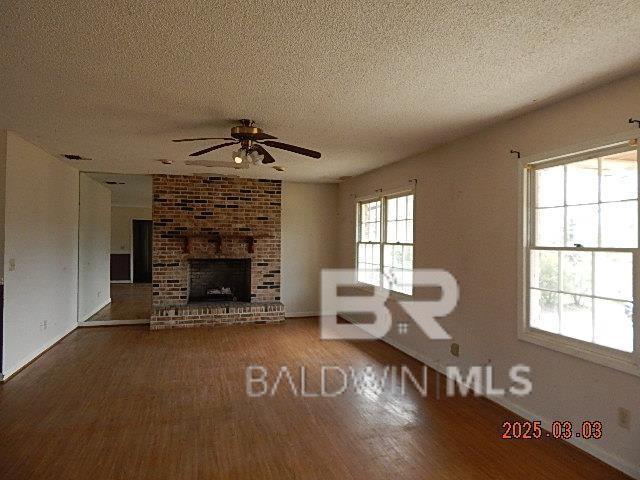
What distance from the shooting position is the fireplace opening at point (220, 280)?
22.5 ft

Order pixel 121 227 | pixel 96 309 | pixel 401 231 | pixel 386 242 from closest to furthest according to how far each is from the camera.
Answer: pixel 401 231
pixel 386 242
pixel 96 309
pixel 121 227

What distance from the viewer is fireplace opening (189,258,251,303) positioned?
684cm

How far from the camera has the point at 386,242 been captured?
18.5 feet

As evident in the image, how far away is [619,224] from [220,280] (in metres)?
5.81

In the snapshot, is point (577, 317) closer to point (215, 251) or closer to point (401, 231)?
point (401, 231)

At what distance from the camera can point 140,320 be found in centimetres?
650

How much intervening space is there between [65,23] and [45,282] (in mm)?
3886

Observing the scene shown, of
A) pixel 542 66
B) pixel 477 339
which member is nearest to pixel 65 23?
pixel 542 66

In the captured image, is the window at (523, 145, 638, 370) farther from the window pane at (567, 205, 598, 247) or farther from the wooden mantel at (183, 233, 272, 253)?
the wooden mantel at (183, 233, 272, 253)

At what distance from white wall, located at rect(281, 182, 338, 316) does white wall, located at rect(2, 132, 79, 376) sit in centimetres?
327

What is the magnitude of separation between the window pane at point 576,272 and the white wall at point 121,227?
1070 centimetres

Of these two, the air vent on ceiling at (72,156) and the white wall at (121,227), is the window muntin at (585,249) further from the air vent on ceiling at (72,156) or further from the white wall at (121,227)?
the white wall at (121,227)

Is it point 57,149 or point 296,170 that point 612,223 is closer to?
point 296,170

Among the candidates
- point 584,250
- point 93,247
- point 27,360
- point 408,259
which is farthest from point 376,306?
point 93,247
